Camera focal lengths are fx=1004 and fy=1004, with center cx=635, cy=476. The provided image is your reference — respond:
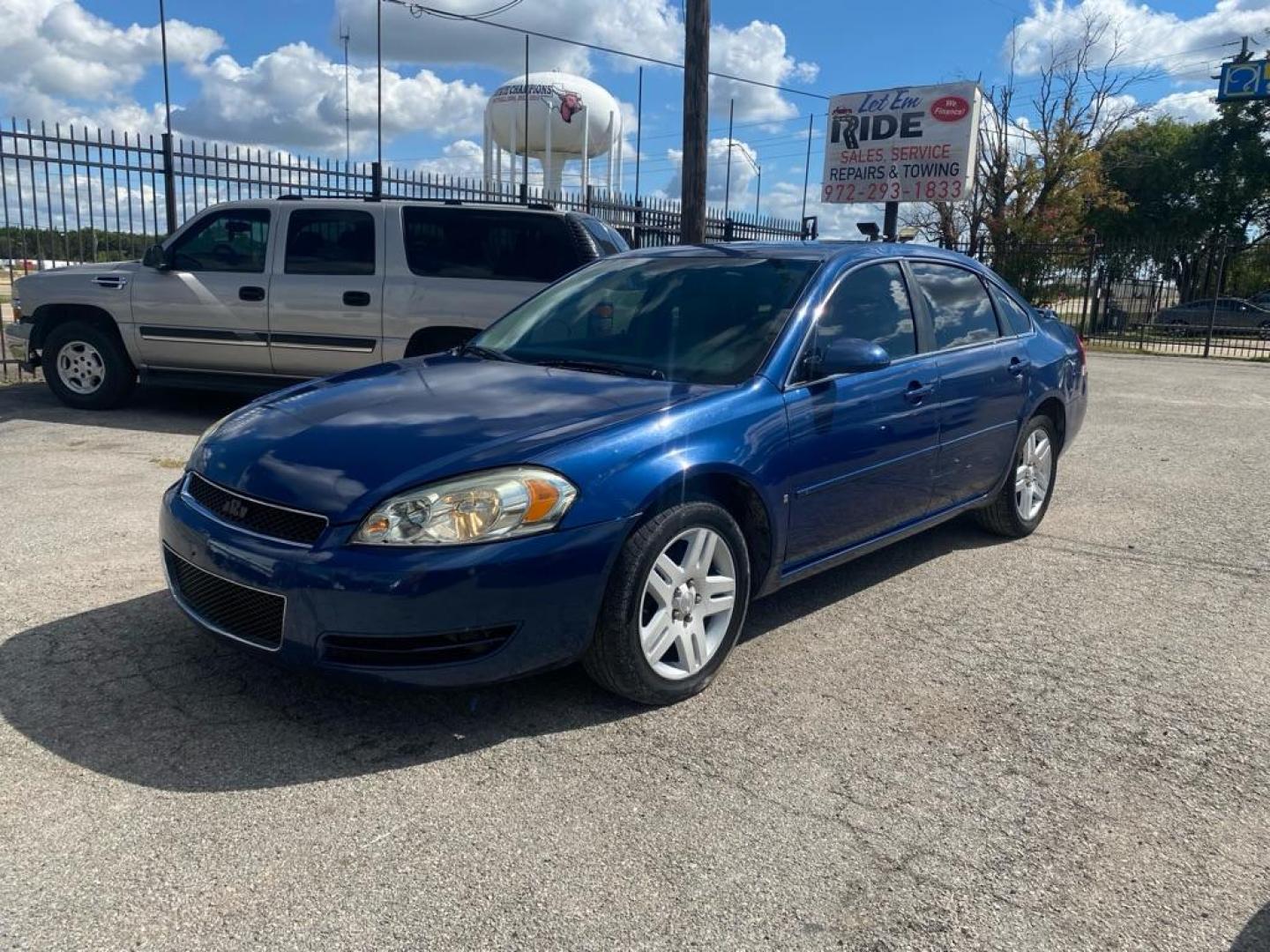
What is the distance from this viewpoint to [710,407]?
3445mm

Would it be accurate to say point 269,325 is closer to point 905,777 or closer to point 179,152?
point 179,152

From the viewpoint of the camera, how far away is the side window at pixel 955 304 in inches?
189

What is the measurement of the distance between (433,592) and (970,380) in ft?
9.95

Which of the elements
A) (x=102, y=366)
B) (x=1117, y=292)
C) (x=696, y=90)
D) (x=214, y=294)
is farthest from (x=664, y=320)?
(x=1117, y=292)

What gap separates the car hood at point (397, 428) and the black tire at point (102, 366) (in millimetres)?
5610

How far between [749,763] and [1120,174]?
155 feet

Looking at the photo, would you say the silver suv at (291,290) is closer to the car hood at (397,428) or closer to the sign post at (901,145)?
the car hood at (397,428)

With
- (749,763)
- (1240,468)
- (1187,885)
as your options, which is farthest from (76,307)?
(1240,468)

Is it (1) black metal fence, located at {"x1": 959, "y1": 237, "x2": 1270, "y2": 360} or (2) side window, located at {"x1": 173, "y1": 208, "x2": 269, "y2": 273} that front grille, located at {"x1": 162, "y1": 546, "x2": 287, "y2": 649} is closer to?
(2) side window, located at {"x1": 173, "y1": 208, "x2": 269, "y2": 273}

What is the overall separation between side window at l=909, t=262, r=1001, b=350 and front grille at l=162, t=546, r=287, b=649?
3190 mm

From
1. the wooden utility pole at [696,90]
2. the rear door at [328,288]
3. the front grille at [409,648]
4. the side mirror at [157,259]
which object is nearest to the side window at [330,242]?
the rear door at [328,288]

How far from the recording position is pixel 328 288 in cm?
816

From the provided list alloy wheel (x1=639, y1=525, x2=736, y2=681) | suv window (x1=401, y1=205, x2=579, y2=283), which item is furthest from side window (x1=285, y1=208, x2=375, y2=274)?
alloy wheel (x1=639, y1=525, x2=736, y2=681)

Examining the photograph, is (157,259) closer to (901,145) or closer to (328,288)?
(328,288)
